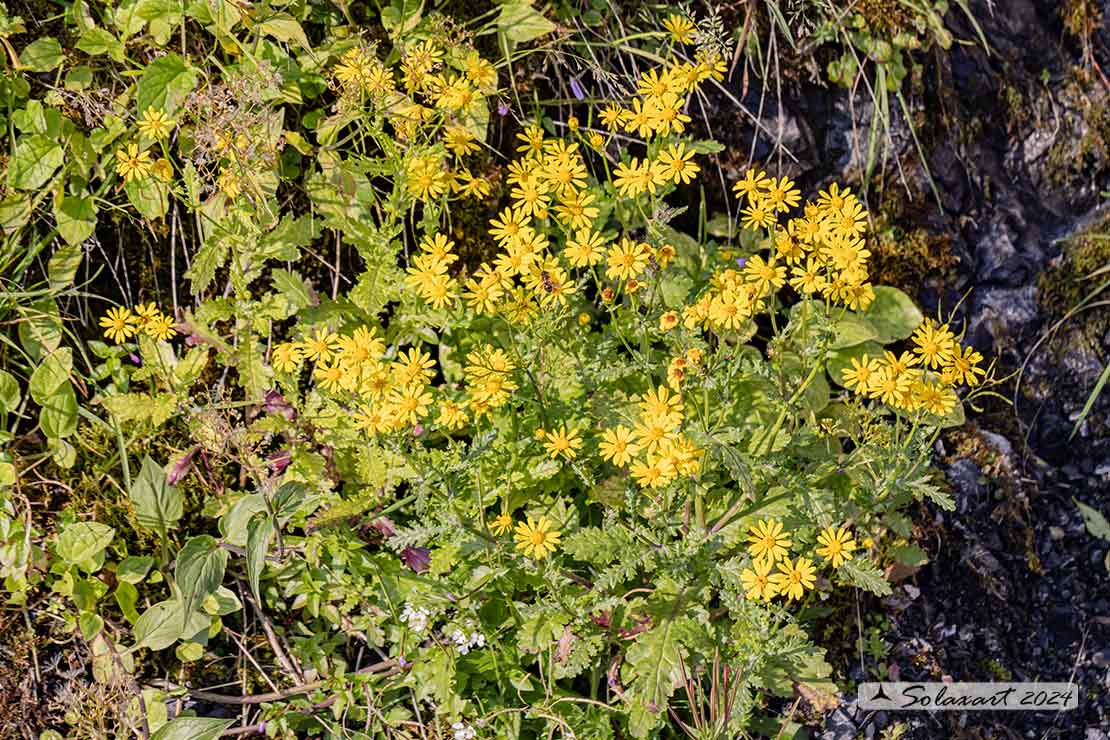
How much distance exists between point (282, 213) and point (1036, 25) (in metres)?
2.65

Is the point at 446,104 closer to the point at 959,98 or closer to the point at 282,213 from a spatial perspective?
the point at 282,213

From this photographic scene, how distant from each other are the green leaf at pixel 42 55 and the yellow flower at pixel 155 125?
403 millimetres

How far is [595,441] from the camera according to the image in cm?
269

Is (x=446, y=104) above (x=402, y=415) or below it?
above

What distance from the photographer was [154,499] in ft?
9.06

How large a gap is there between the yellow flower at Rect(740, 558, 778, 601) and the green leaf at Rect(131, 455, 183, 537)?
4.88 ft

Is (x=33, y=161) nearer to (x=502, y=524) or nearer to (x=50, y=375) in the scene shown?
(x=50, y=375)

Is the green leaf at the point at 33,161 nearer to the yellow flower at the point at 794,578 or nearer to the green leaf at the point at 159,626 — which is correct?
the green leaf at the point at 159,626

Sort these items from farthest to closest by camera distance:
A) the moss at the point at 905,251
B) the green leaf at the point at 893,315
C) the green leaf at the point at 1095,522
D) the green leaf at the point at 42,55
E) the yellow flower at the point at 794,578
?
1. the moss at the point at 905,251
2. the green leaf at the point at 1095,522
3. the green leaf at the point at 893,315
4. the green leaf at the point at 42,55
5. the yellow flower at the point at 794,578

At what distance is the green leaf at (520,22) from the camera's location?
118 inches

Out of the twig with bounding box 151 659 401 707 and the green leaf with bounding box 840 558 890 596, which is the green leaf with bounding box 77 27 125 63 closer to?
the twig with bounding box 151 659 401 707

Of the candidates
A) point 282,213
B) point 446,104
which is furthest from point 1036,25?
point 282,213

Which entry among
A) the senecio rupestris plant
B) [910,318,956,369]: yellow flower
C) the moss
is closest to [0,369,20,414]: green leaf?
the senecio rupestris plant

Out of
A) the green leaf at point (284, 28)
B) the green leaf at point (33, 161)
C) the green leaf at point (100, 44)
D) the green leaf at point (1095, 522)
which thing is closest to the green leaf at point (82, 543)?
the green leaf at point (33, 161)
